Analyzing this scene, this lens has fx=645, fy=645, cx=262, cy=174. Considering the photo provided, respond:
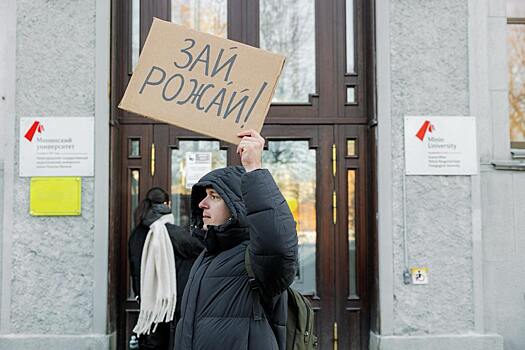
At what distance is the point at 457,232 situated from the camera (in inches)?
222

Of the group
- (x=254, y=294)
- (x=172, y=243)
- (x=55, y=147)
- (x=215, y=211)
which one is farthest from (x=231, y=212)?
(x=55, y=147)

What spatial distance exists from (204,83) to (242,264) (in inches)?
34.2

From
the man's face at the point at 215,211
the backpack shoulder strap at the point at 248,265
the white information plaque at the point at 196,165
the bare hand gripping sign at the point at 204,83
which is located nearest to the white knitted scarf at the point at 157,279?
the white information plaque at the point at 196,165

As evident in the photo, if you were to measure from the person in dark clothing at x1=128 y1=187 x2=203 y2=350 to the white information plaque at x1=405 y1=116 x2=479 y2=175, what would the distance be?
2010mm

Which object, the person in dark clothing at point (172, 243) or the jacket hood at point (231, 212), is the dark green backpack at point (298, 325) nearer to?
the jacket hood at point (231, 212)

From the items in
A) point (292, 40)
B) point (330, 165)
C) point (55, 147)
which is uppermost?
point (292, 40)

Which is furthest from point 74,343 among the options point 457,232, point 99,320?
point 457,232

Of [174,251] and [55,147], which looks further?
[55,147]

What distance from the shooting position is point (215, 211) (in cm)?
272

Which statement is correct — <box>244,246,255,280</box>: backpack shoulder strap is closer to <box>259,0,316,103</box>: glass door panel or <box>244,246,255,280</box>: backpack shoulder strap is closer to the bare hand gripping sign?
the bare hand gripping sign

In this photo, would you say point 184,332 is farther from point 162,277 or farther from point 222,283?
point 162,277

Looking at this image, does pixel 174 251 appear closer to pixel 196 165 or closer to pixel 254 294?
pixel 196 165

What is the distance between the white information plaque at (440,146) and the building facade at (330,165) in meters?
0.07

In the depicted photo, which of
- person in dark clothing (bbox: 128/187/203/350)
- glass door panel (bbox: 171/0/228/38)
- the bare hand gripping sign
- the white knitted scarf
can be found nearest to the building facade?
glass door panel (bbox: 171/0/228/38)
